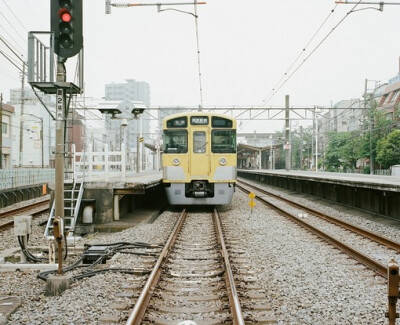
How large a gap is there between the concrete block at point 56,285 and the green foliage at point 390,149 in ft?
118

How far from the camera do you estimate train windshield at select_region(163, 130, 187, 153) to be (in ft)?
44.2

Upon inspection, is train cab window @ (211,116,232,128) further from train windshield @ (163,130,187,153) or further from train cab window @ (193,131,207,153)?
train windshield @ (163,130,187,153)

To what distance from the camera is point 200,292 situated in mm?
4984

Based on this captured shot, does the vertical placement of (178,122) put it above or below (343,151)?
below

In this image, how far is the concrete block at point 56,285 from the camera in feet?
16.3

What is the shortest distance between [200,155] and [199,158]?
95mm

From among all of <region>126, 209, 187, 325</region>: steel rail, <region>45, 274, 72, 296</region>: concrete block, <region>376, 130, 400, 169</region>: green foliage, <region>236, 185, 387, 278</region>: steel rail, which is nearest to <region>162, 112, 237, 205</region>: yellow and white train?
<region>236, 185, 387, 278</region>: steel rail

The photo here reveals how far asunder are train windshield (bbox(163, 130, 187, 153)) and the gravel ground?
516cm

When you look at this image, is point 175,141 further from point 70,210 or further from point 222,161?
point 70,210

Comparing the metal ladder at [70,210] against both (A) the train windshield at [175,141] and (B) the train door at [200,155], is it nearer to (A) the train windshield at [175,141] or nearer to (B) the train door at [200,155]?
(A) the train windshield at [175,141]

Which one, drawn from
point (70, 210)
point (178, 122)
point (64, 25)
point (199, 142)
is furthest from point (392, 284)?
point (178, 122)

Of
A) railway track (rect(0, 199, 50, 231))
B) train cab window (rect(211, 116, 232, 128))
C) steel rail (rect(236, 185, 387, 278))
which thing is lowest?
railway track (rect(0, 199, 50, 231))

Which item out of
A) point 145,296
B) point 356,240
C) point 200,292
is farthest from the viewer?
point 356,240

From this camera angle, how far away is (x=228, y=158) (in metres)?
13.5
